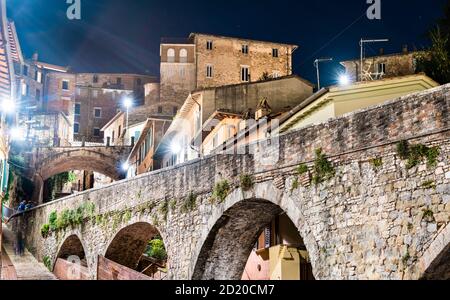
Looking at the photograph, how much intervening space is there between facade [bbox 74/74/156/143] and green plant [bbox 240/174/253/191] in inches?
2316

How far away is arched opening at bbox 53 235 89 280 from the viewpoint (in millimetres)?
25859

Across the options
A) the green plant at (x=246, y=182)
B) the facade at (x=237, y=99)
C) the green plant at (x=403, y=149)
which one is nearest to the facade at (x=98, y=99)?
the facade at (x=237, y=99)

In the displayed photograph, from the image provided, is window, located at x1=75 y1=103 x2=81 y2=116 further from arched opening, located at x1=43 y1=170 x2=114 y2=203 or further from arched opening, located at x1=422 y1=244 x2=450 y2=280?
arched opening, located at x1=422 y1=244 x2=450 y2=280

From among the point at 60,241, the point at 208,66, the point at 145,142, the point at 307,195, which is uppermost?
the point at 208,66

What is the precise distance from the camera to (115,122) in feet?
229

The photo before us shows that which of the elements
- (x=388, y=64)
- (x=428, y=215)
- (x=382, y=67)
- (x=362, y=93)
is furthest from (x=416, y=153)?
(x=388, y=64)

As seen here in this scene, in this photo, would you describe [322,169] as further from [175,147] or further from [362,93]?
[175,147]

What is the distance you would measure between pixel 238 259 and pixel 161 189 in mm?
3572

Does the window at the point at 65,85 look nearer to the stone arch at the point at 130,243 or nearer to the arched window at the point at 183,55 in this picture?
the arched window at the point at 183,55

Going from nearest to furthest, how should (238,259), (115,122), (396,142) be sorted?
(396,142)
(238,259)
(115,122)
